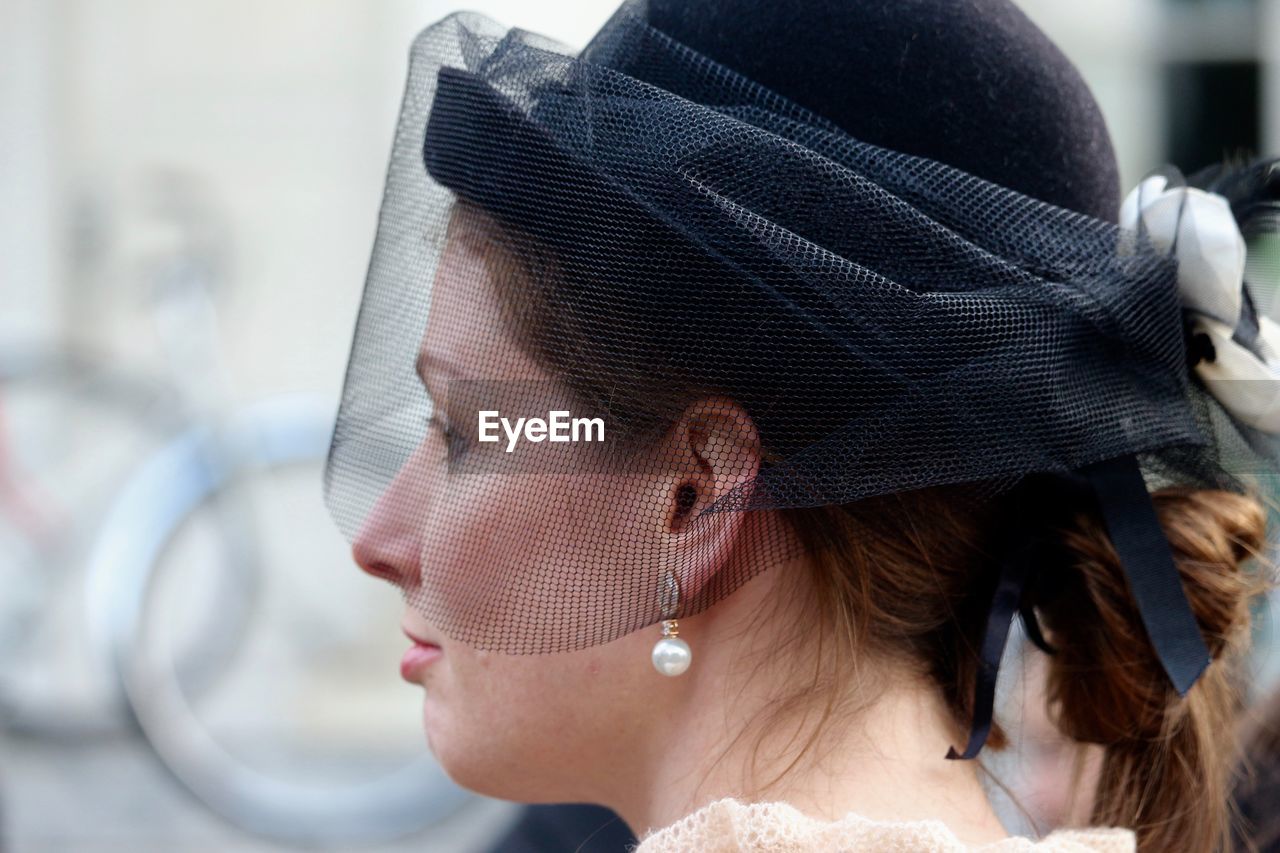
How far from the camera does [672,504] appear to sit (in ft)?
3.95

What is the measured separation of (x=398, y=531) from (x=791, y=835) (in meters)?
0.47

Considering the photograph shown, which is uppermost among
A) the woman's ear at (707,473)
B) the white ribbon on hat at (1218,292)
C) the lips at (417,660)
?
the white ribbon on hat at (1218,292)

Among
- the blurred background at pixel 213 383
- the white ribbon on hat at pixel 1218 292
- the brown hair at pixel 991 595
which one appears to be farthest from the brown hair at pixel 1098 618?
the blurred background at pixel 213 383

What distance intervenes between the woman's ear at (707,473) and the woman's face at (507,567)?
0.5 inches

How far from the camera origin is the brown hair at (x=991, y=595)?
123 cm

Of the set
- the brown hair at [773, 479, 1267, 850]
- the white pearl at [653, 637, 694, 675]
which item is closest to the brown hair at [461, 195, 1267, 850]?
the brown hair at [773, 479, 1267, 850]

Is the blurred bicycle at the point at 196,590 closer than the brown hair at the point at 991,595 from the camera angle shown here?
No

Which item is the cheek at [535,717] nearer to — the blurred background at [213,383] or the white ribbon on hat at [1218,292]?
the white ribbon on hat at [1218,292]

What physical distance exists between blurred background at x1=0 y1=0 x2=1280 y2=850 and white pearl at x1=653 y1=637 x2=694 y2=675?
3023mm

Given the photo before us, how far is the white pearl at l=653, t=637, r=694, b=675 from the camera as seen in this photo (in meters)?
1.27

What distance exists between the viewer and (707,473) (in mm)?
1204

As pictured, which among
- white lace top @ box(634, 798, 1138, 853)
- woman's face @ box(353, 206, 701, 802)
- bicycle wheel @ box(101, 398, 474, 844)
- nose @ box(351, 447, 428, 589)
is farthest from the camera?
bicycle wheel @ box(101, 398, 474, 844)

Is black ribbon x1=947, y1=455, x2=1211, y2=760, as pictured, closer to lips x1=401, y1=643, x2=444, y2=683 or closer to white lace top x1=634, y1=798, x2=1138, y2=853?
white lace top x1=634, y1=798, x2=1138, y2=853

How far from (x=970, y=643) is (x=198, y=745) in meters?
3.22
